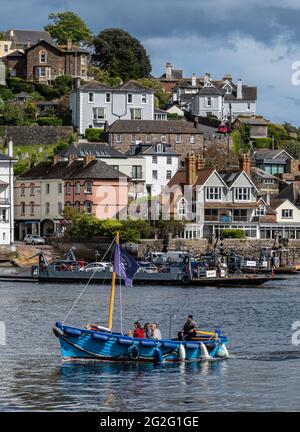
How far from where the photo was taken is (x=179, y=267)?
110 m

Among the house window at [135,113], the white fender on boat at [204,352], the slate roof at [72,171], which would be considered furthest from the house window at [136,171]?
the white fender on boat at [204,352]

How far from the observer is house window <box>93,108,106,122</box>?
168 meters

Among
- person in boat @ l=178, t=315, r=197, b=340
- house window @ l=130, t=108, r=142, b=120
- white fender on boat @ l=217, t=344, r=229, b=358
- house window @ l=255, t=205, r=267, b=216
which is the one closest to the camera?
white fender on boat @ l=217, t=344, r=229, b=358

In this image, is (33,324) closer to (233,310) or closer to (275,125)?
(233,310)

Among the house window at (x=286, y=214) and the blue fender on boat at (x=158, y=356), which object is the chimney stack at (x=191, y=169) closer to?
the house window at (x=286, y=214)

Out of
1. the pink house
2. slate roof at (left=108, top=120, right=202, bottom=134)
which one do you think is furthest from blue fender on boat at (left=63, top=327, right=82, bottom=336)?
slate roof at (left=108, top=120, right=202, bottom=134)

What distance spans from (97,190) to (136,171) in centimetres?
1111

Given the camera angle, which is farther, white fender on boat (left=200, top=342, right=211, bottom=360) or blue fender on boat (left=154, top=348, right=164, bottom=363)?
white fender on boat (left=200, top=342, right=211, bottom=360)

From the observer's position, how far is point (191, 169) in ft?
476

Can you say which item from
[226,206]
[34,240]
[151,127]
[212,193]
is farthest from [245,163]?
[34,240]

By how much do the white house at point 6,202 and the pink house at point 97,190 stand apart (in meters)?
9.86

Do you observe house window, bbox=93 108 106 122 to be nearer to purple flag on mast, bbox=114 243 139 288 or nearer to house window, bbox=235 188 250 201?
house window, bbox=235 188 250 201

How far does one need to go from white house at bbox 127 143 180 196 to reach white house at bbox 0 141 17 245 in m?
22.7

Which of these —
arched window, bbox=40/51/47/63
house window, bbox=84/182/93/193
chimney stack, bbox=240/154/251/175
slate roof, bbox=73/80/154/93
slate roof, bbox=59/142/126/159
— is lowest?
house window, bbox=84/182/93/193
